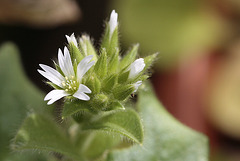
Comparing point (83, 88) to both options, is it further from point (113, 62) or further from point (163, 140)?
point (163, 140)

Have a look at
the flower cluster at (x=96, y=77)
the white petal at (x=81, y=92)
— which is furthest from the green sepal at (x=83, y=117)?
the white petal at (x=81, y=92)

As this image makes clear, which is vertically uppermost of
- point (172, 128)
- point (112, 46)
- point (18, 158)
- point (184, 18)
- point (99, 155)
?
point (184, 18)

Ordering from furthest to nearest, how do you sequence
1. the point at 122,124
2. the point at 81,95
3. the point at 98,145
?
1. the point at 98,145
2. the point at 122,124
3. the point at 81,95

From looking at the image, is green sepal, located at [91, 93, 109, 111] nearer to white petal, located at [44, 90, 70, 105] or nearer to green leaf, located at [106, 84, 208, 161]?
white petal, located at [44, 90, 70, 105]

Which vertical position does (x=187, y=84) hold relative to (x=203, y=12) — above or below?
below

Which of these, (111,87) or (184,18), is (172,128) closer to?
(111,87)

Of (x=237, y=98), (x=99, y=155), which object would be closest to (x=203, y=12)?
(x=237, y=98)

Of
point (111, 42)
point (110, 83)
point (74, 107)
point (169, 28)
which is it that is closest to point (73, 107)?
point (74, 107)
